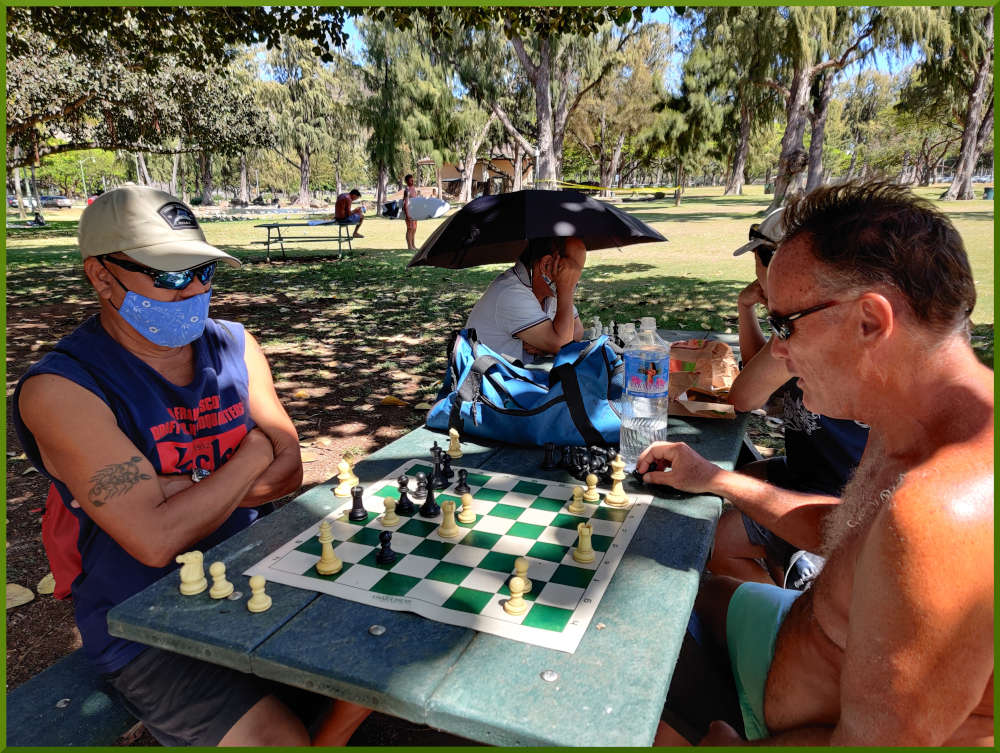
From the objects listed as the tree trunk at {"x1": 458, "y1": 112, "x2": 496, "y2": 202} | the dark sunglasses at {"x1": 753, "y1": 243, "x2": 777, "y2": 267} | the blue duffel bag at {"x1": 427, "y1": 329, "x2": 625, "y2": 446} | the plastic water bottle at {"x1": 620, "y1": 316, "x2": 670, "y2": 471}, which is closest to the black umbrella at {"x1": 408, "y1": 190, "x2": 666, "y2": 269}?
the dark sunglasses at {"x1": 753, "y1": 243, "x2": 777, "y2": 267}

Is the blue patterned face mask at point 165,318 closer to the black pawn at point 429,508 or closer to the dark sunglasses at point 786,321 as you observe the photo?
the black pawn at point 429,508

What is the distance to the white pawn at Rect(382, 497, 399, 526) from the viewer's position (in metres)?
2.03

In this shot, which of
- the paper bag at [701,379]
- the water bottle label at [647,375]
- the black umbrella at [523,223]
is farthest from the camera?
the black umbrella at [523,223]

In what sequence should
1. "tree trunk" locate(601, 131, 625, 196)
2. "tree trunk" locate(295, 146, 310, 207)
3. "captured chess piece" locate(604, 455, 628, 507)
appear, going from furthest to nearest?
"tree trunk" locate(601, 131, 625, 196), "tree trunk" locate(295, 146, 310, 207), "captured chess piece" locate(604, 455, 628, 507)

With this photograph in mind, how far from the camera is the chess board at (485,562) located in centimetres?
158

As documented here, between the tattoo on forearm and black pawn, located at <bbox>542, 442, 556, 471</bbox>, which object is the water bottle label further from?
the tattoo on forearm

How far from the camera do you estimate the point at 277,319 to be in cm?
1005

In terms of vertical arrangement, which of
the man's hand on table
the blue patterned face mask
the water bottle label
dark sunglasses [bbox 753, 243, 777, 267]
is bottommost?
the man's hand on table

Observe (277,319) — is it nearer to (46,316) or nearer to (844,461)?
(46,316)

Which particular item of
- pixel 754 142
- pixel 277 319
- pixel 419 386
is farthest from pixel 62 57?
pixel 754 142

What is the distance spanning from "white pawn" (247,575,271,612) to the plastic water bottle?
140cm

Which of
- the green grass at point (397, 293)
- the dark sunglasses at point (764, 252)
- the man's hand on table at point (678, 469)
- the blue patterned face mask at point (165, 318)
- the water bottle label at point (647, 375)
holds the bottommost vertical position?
the green grass at point (397, 293)

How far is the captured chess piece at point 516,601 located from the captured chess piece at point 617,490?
0.67 metres

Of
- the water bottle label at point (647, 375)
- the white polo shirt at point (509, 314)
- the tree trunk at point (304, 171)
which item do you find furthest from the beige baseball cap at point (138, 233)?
the tree trunk at point (304, 171)
